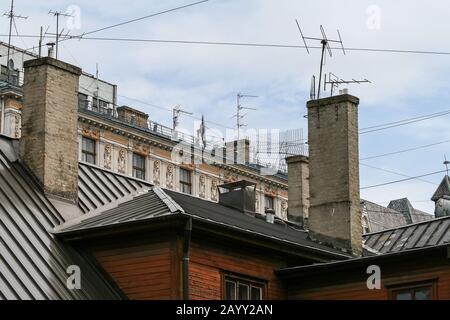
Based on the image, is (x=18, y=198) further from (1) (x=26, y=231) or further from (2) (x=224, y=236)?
(2) (x=224, y=236)

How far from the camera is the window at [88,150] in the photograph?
67438mm

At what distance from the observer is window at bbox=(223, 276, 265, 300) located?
28.2 m

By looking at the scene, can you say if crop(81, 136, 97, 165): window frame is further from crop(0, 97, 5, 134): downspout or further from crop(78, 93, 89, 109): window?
crop(0, 97, 5, 134): downspout

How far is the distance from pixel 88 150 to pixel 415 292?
4169 cm

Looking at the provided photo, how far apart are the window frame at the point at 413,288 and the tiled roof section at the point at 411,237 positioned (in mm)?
3382

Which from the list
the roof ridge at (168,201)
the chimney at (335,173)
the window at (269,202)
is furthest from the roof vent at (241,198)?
the window at (269,202)

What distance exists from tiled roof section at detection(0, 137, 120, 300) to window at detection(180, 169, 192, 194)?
1762 inches

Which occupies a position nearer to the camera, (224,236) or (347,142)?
(224,236)

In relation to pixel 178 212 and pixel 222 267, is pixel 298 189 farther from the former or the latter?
pixel 178 212

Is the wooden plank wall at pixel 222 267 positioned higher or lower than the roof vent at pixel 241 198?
lower

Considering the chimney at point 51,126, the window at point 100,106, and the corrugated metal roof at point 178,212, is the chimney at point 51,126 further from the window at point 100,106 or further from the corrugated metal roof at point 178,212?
the window at point 100,106
